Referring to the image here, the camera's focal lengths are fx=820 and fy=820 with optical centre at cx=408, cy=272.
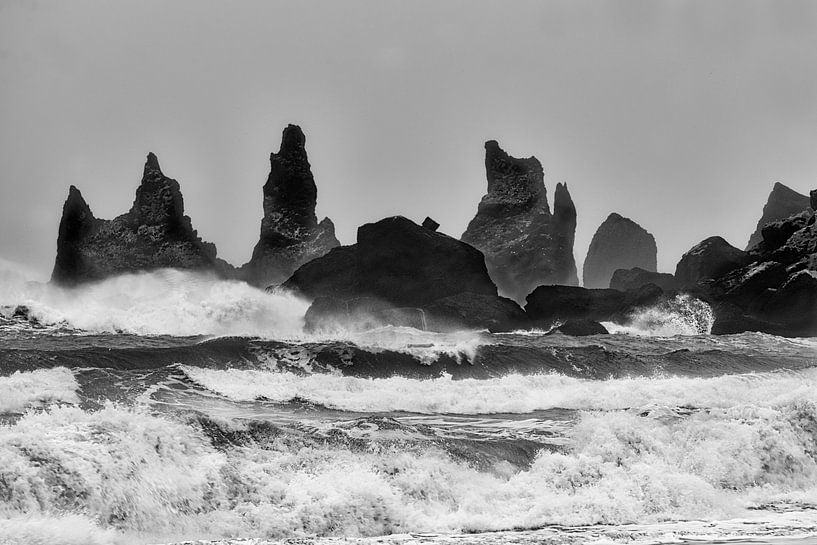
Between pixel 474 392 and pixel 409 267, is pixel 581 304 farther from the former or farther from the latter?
pixel 474 392

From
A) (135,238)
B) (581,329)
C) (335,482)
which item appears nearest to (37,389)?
(335,482)

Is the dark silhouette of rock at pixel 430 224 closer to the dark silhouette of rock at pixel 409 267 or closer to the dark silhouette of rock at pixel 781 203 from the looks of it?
the dark silhouette of rock at pixel 409 267

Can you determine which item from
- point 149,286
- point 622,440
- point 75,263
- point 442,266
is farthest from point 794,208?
point 622,440

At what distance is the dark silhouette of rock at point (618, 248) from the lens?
352 feet

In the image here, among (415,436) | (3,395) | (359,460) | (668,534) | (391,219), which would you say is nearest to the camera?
(668,534)

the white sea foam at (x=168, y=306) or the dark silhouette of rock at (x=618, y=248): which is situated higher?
the dark silhouette of rock at (x=618, y=248)

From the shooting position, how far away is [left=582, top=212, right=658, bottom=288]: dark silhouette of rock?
4222 inches

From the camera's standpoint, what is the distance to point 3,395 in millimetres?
12156

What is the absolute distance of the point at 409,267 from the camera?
1752 inches

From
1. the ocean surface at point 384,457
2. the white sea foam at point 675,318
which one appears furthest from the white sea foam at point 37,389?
the white sea foam at point 675,318

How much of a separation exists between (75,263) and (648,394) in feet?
174

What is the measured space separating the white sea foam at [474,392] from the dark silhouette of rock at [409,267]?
77.6 feet

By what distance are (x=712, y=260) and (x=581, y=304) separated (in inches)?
363

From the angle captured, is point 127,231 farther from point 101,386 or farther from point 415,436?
point 415,436
